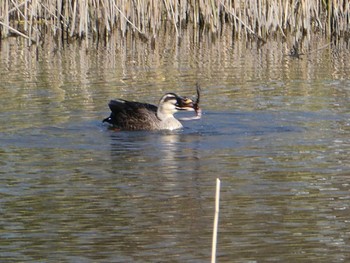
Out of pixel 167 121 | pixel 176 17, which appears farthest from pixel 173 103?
pixel 176 17

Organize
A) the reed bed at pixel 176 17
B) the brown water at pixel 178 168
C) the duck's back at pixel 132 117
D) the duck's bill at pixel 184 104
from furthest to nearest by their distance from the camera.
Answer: the reed bed at pixel 176 17
the duck's bill at pixel 184 104
the duck's back at pixel 132 117
the brown water at pixel 178 168

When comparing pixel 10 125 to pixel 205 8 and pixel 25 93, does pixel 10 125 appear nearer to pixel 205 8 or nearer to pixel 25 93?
pixel 25 93

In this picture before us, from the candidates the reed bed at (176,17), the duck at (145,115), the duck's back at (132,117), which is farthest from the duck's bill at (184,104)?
the reed bed at (176,17)

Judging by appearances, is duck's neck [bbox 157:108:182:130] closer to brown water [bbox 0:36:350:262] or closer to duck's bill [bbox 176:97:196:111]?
duck's bill [bbox 176:97:196:111]

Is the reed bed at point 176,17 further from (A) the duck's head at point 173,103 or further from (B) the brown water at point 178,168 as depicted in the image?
(A) the duck's head at point 173,103

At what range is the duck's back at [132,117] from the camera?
988 cm

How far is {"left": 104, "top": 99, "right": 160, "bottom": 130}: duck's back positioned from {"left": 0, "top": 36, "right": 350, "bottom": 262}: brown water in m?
0.17

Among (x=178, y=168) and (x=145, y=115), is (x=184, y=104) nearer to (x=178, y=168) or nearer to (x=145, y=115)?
(x=145, y=115)

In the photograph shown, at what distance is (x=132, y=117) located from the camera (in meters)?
9.97

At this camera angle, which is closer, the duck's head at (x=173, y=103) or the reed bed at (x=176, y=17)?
the duck's head at (x=173, y=103)

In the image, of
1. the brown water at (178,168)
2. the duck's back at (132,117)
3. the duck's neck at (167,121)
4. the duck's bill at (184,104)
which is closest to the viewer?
the brown water at (178,168)

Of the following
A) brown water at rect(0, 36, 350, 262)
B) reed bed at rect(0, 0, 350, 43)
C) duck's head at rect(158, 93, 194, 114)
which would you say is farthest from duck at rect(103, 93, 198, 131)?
reed bed at rect(0, 0, 350, 43)

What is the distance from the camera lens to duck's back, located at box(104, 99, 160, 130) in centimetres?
988

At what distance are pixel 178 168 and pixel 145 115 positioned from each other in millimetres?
2219
